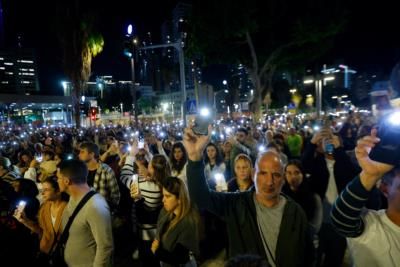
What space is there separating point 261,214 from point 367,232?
32.8 inches

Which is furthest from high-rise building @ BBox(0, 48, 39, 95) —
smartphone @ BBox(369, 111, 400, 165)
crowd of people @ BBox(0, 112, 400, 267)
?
smartphone @ BBox(369, 111, 400, 165)

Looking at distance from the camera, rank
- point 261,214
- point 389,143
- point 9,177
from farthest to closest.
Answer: point 9,177, point 261,214, point 389,143

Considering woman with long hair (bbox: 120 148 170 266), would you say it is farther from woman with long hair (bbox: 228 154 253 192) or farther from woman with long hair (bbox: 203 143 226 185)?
woman with long hair (bbox: 203 143 226 185)

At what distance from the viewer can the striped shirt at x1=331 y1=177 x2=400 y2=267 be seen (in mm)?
1789

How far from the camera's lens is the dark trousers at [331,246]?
175 inches

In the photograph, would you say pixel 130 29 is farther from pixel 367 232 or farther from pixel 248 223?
pixel 367 232

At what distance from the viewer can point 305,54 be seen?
935 inches

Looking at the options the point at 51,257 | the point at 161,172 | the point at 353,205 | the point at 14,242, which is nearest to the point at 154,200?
the point at 161,172

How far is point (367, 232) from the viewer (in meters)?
1.91

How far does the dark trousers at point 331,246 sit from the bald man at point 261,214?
2.05 metres

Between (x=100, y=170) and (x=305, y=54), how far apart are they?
21557 millimetres

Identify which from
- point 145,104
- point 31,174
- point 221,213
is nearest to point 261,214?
point 221,213

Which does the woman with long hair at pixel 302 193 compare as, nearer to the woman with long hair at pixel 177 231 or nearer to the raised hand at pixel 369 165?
the woman with long hair at pixel 177 231

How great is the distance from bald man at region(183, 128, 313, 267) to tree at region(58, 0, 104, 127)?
85.1 feet
